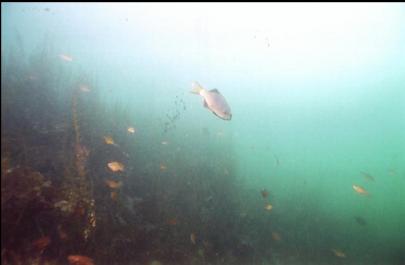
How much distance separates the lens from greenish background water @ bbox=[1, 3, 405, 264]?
44.2 feet

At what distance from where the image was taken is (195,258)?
317 inches

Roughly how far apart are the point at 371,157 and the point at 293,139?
5206 cm

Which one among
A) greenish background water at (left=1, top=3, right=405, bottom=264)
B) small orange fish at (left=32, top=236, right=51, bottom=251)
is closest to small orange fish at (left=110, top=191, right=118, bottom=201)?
small orange fish at (left=32, top=236, right=51, bottom=251)

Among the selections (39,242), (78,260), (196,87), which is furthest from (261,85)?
(39,242)

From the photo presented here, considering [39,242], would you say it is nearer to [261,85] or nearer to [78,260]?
[78,260]

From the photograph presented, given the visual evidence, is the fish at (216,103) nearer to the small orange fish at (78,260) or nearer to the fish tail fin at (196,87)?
the fish tail fin at (196,87)

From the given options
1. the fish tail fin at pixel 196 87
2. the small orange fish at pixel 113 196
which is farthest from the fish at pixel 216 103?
the small orange fish at pixel 113 196

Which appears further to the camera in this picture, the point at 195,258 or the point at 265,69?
the point at 265,69

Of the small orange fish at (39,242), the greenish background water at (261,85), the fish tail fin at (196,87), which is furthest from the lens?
the greenish background water at (261,85)

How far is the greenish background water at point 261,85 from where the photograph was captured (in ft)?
44.2

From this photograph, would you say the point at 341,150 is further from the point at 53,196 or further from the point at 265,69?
the point at 53,196

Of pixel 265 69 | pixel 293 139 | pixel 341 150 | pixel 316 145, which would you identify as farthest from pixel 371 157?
pixel 265 69

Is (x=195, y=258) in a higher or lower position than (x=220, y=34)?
lower

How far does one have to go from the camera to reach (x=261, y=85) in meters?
99.9
